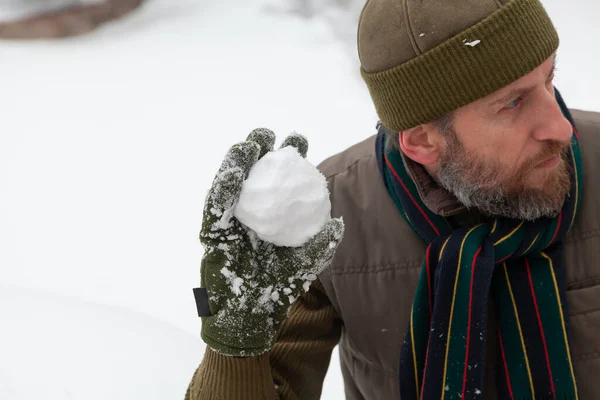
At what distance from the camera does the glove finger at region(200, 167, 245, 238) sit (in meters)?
0.95

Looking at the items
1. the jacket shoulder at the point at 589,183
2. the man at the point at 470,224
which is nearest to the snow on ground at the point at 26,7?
the man at the point at 470,224

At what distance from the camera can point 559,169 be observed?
1.01 m

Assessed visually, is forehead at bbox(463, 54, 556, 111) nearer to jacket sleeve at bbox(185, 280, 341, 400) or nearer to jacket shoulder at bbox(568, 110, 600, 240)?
jacket shoulder at bbox(568, 110, 600, 240)

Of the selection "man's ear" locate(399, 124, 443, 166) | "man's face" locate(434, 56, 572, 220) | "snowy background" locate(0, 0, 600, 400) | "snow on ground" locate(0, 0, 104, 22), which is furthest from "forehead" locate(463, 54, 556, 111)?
"snow on ground" locate(0, 0, 104, 22)

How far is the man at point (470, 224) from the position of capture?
3.11 ft

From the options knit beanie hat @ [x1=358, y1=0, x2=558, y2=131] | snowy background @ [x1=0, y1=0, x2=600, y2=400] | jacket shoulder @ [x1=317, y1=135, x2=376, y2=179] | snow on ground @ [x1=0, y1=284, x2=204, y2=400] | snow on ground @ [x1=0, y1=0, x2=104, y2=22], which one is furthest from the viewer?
snow on ground @ [x1=0, y1=0, x2=104, y2=22]

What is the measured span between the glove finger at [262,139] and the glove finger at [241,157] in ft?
0.15

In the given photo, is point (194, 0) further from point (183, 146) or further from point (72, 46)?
point (183, 146)

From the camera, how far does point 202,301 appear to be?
41.1 inches

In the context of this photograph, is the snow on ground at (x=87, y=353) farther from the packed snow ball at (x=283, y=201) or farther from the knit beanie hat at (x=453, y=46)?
the knit beanie hat at (x=453, y=46)

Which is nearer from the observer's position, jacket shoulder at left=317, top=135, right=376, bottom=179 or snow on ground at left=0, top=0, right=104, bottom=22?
jacket shoulder at left=317, top=135, right=376, bottom=179

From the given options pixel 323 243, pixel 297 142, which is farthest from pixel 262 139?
pixel 323 243

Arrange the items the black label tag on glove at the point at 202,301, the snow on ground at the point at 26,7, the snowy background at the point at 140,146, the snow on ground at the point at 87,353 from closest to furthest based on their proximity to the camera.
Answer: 1. the black label tag on glove at the point at 202,301
2. the snow on ground at the point at 87,353
3. the snowy background at the point at 140,146
4. the snow on ground at the point at 26,7

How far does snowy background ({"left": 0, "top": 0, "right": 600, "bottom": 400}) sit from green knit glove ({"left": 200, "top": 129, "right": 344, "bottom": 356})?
638 mm
